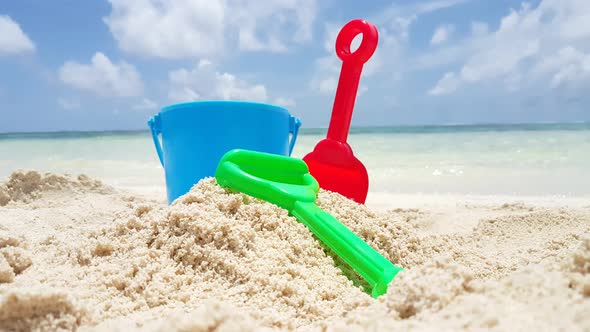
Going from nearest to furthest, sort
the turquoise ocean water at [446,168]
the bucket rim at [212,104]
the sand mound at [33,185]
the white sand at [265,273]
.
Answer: the white sand at [265,273], the bucket rim at [212,104], the sand mound at [33,185], the turquoise ocean water at [446,168]

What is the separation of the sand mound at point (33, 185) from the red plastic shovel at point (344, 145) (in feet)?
3.48

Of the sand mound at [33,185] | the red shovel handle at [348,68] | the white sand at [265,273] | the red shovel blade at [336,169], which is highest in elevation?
the red shovel handle at [348,68]

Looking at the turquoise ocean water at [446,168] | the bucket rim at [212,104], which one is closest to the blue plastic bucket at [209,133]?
the bucket rim at [212,104]

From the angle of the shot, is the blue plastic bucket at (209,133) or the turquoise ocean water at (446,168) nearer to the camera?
the blue plastic bucket at (209,133)

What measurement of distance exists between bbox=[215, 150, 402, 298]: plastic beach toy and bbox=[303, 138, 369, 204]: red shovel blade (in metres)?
0.28

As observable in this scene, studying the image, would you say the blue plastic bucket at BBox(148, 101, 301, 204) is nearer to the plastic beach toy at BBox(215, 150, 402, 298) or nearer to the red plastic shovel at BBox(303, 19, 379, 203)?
the red plastic shovel at BBox(303, 19, 379, 203)

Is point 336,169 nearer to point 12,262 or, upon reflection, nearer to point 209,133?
point 209,133

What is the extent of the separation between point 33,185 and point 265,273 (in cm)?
145

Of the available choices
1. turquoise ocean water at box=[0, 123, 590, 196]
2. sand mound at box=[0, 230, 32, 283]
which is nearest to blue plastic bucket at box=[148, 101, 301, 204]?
sand mound at box=[0, 230, 32, 283]

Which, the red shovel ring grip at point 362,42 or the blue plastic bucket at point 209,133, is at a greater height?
the red shovel ring grip at point 362,42

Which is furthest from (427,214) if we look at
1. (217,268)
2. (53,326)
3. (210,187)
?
(53,326)

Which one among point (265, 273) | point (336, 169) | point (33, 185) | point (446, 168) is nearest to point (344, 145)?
point (336, 169)

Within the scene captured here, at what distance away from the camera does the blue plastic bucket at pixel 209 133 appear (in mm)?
1428

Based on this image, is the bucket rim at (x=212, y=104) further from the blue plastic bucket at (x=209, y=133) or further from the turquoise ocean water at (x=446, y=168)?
the turquoise ocean water at (x=446, y=168)
